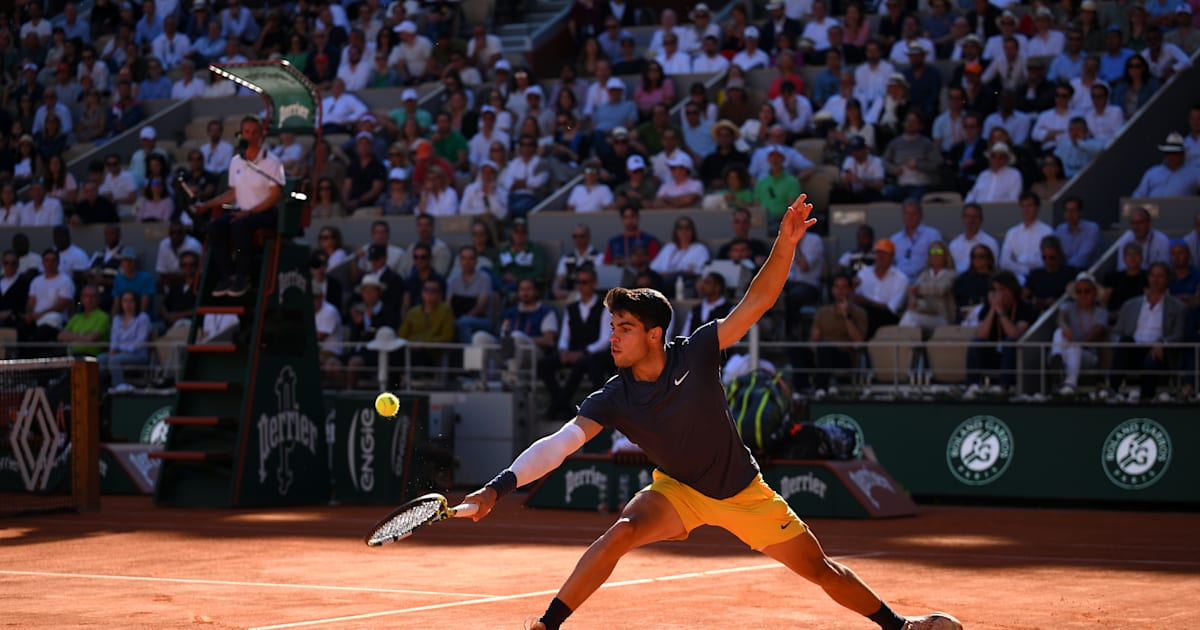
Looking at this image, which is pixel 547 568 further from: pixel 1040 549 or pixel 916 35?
pixel 916 35

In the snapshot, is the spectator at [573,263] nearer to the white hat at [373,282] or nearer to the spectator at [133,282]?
the white hat at [373,282]

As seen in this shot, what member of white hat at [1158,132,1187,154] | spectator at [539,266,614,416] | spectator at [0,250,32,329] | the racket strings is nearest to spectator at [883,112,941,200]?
white hat at [1158,132,1187,154]

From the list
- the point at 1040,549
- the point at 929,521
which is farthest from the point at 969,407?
the point at 1040,549

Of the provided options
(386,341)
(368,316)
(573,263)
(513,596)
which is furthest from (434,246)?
(513,596)

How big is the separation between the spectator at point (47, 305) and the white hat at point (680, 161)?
27.2ft

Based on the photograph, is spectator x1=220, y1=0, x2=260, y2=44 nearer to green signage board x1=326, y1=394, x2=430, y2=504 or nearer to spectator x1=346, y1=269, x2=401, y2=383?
spectator x1=346, y1=269, x2=401, y2=383

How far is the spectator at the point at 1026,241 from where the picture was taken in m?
18.1

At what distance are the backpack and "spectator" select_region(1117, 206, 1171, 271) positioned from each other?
14.2 feet

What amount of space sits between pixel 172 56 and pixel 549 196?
32.6ft

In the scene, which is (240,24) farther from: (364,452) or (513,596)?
(513,596)

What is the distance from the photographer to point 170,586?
10102 mm

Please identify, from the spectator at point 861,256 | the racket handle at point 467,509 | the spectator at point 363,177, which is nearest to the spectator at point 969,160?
the spectator at point 861,256

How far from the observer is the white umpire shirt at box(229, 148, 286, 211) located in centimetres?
1576

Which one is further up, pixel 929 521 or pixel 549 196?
pixel 549 196
